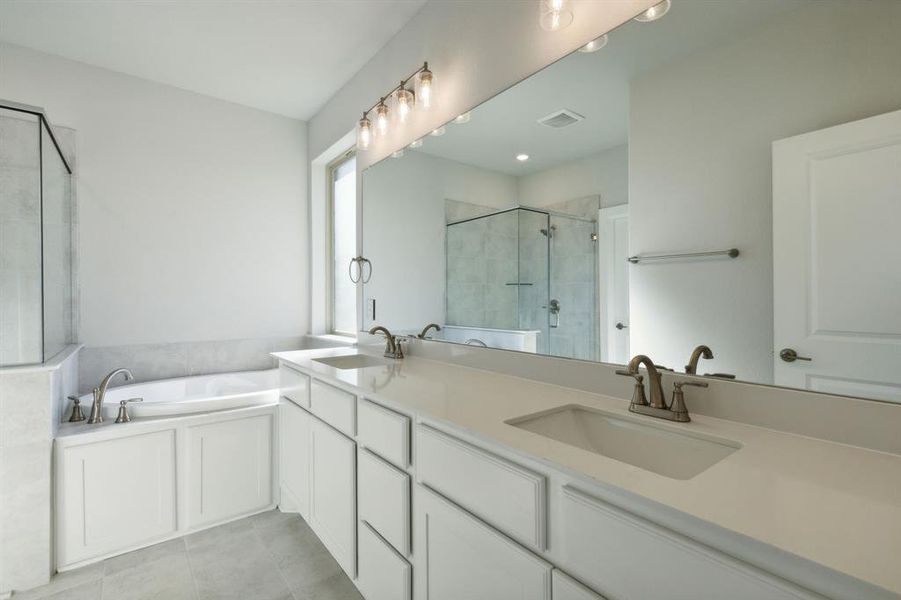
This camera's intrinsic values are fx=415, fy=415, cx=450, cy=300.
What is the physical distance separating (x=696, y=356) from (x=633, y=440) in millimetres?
281

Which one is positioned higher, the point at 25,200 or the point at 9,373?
the point at 25,200

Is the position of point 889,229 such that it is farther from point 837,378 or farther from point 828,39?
point 828,39

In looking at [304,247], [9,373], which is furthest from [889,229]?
[304,247]

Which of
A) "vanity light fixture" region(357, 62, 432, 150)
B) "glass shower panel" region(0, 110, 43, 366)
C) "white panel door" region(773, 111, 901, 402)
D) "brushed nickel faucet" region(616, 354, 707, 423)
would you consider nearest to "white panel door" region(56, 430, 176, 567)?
"glass shower panel" region(0, 110, 43, 366)

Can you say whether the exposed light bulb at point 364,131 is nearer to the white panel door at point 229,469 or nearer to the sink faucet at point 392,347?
the sink faucet at point 392,347

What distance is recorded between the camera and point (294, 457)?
2197mm

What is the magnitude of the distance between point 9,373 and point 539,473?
87.3 inches

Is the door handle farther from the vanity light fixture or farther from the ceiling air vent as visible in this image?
the vanity light fixture

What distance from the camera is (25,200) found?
187 cm

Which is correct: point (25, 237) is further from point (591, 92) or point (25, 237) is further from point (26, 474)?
point (591, 92)

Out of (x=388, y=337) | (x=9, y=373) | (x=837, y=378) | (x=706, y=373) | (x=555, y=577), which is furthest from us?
(x=388, y=337)

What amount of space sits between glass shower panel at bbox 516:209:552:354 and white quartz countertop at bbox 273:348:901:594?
39 centimetres

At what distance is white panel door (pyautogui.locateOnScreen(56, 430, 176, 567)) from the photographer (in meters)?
1.93

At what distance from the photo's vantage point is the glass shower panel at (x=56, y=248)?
2.01 m
